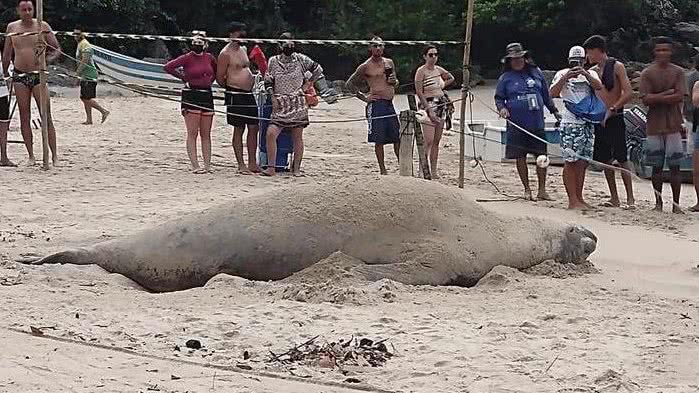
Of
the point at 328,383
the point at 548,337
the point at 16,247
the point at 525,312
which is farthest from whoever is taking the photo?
the point at 16,247

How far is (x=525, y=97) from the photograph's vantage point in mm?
10977

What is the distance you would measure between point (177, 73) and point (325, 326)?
23.7ft

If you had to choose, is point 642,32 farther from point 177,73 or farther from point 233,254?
point 233,254

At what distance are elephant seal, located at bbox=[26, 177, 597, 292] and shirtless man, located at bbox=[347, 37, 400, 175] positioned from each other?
17.7ft

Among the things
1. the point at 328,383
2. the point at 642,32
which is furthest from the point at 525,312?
the point at 642,32

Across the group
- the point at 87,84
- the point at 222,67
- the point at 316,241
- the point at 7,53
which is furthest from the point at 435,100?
the point at 87,84

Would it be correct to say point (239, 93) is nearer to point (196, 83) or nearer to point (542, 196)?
point (196, 83)

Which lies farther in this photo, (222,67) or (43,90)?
(222,67)

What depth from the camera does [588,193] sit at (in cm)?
1209

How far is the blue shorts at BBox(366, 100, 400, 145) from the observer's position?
12.5 metres

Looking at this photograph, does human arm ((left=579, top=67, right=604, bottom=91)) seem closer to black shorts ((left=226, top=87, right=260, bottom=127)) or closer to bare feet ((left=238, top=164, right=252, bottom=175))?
black shorts ((left=226, top=87, right=260, bottom=127))

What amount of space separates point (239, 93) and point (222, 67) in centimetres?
35

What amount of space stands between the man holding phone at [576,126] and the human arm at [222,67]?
149 inches

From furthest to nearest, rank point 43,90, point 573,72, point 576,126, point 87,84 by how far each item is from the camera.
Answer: point 87,84
point 43,90
point 576,126
point 573,72
